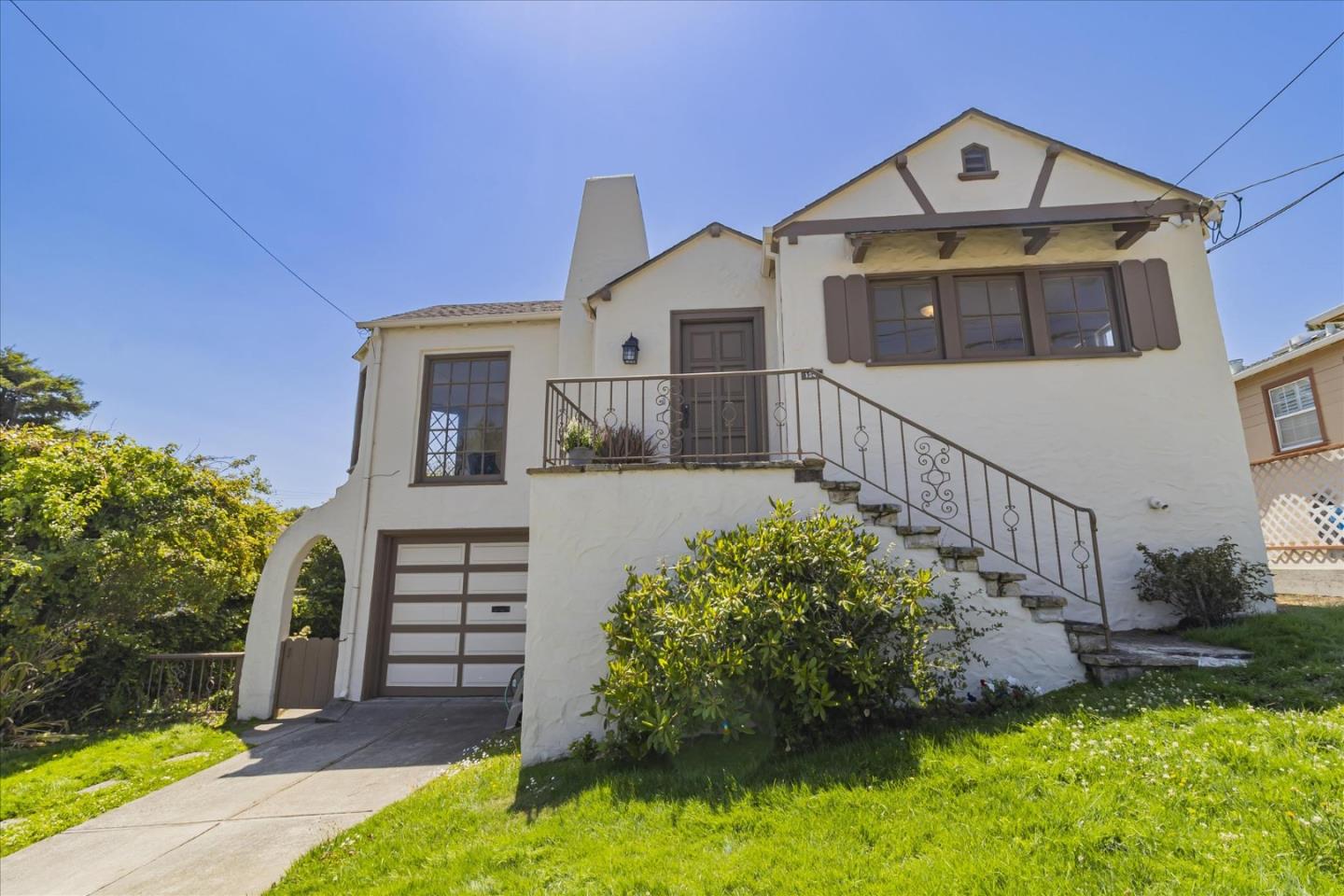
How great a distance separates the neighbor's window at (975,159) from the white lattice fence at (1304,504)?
653 centimetres

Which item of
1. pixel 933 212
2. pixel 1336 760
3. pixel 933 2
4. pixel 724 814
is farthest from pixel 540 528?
pixel 933 2

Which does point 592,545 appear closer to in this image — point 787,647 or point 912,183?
point 787,647

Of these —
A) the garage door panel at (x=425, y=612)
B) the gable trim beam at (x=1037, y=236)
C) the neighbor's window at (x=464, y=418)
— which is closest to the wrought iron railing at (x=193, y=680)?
the garage door panel at (x=425, y=612)

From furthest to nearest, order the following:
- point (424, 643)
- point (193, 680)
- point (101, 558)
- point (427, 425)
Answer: point (427, 425), point (424, 643), point (193, 680), point (101, 558)

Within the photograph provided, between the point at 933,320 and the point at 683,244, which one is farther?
the point at 683,244

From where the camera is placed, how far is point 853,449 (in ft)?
20.7

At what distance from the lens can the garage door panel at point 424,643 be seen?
8508 mm

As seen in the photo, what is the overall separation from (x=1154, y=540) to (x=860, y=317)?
3596 millimetres

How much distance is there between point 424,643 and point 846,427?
6.50 meters

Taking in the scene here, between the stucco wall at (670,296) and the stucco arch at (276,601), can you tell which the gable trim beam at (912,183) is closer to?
the stucco wall at (670,296)

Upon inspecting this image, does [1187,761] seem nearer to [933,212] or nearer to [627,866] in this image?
[627,866]

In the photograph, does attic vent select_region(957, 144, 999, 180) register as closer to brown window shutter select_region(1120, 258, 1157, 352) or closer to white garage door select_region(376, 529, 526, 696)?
brown window shutter select_region(1120, 258, 1157, 352)

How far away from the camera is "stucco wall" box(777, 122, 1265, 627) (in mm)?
5902

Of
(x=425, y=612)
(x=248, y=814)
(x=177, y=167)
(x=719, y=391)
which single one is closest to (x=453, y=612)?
(x=425, y=612)
